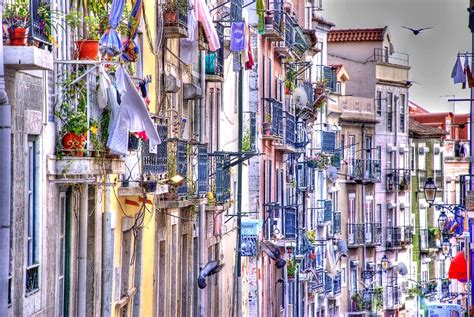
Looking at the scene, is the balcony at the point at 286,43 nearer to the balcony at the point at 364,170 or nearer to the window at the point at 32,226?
the balcony at the point at 364,170

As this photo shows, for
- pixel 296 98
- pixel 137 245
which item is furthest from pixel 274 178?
pixel 137 245

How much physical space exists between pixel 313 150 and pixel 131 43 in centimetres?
3849

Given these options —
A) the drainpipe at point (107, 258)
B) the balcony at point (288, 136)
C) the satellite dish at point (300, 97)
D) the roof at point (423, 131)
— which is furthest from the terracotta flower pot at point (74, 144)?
the roof at point (423, 131)

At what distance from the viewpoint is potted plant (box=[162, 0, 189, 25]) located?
2712 cm

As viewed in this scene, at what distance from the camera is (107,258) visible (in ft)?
69.8

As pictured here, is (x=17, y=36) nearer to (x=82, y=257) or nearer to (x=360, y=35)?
(x=82, y=257)

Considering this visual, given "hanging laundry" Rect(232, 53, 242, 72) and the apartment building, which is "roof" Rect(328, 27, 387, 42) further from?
"hanging laundry" Rect(232, 53, 242, 72)

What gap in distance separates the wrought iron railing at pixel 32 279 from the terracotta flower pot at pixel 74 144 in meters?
1.65

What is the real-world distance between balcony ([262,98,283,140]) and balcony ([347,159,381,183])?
22.4 m

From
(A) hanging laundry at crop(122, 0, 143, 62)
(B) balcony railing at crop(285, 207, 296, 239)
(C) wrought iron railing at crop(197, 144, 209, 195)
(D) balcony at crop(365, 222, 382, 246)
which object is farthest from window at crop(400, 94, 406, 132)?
(A) hanging laundry at crop(122, 0, 143, 62)

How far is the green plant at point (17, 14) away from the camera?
1559 centimetres

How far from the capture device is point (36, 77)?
1747cm

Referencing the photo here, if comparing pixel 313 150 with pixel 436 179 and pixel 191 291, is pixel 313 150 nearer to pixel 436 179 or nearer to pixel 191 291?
pixel 436 179

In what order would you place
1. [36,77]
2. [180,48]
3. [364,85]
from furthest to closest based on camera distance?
[364,85] → [180,48] → [36,77]
